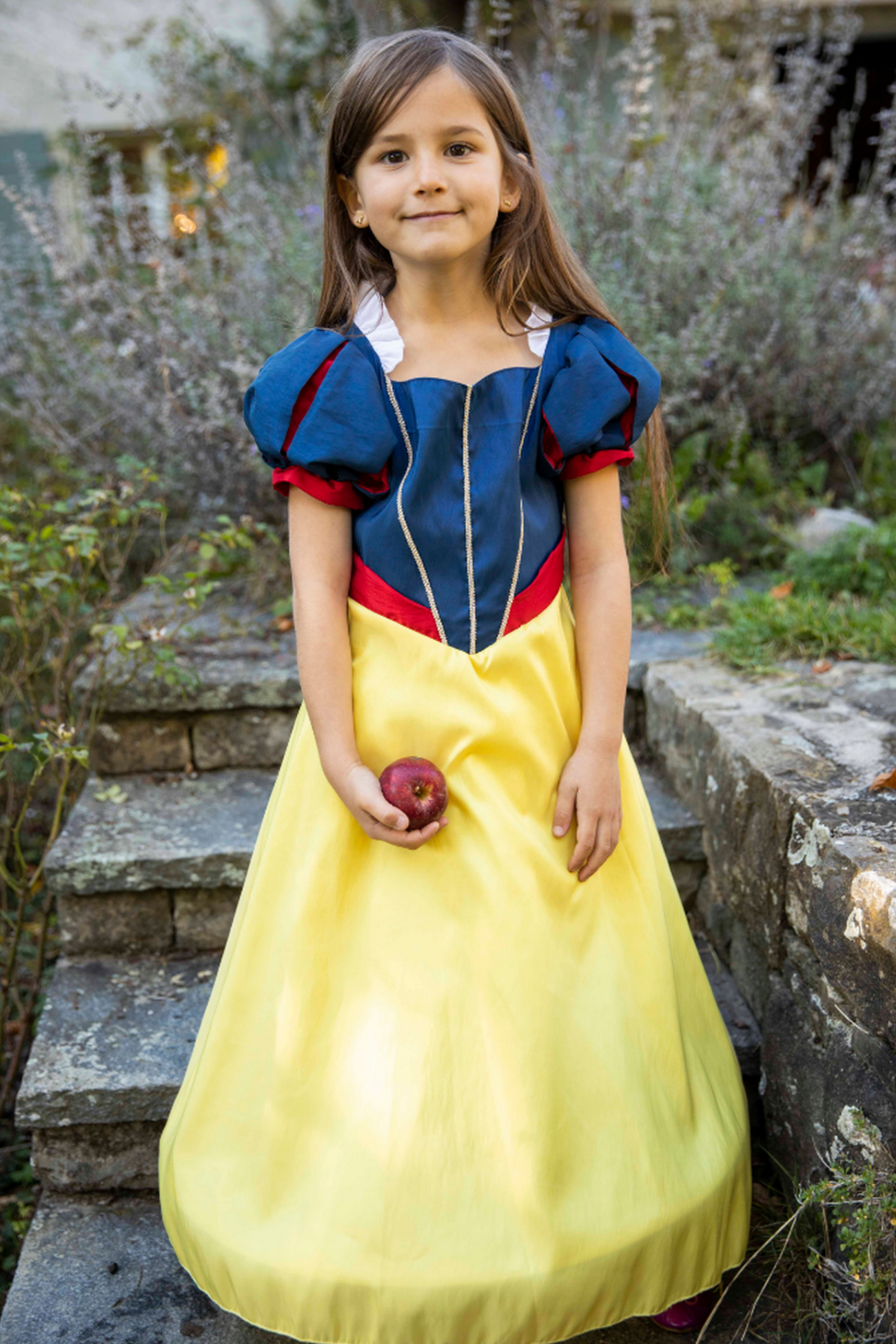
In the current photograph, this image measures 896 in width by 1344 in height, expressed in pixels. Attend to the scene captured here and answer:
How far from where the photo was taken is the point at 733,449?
3109 millimetres

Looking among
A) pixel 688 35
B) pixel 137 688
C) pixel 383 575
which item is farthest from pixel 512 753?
pixel 688 35

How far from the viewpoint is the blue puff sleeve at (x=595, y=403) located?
4.68 ft

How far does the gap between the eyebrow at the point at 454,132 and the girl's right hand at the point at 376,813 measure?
0.79 metres

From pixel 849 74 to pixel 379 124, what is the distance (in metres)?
8.02

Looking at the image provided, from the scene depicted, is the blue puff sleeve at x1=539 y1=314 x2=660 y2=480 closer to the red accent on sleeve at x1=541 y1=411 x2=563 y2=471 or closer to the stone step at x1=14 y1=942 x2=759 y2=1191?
the red accent on sleeve at x1=541 y1=411 x2=563 y2=471

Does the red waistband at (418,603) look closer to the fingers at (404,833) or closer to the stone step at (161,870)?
the fingers at (404,833)

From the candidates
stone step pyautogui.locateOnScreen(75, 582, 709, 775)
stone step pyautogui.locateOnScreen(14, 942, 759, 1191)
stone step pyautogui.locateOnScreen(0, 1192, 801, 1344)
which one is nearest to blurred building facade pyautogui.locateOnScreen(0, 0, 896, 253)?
stone step pyautogui.locateOnScreen(75, 582, 709, 775)

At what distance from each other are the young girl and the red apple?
2 centimetres

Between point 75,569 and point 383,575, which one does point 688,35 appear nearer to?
point 75,569

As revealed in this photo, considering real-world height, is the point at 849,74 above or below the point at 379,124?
above

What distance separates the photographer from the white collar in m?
1.43

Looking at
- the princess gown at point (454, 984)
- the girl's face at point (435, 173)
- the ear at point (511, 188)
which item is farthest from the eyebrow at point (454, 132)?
the princess gown at point (454, 984)

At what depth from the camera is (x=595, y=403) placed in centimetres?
143

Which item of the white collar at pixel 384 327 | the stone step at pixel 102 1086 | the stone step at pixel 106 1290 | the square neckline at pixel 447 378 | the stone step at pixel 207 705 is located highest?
the white collar at pixel 384 327
